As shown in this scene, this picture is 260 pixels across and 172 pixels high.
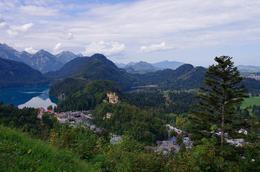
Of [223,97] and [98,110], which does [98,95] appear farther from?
[223,97]

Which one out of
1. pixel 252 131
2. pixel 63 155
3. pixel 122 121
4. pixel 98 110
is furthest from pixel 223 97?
pixel 98 110

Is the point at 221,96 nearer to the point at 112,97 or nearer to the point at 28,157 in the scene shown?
the point at 28,157

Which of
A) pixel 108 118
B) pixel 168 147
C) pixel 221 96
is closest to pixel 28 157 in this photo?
pixel 221 96

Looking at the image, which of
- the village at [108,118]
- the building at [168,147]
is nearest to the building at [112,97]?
the village at [108,118]

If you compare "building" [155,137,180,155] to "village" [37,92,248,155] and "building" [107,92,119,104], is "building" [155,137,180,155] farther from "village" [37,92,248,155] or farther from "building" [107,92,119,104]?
"building" [107,92,119,104]

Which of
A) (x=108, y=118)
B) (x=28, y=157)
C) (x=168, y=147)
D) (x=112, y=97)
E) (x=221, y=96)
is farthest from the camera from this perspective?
(x=112, y=97)

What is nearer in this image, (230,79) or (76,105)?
(230,79)
